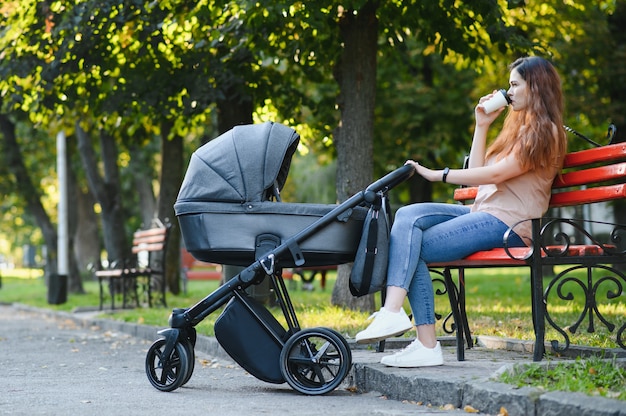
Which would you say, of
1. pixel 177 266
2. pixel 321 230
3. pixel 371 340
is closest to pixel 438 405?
pixel 371 340

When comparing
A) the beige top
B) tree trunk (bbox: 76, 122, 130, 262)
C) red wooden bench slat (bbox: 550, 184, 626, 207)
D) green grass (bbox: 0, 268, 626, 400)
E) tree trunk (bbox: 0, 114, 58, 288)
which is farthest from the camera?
tree trunk (bbox: 0, 114, 58, 288)

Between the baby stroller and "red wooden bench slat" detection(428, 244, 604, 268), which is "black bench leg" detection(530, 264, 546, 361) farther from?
the baby stroller

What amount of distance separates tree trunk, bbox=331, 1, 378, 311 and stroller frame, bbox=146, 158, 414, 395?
16.5 ft

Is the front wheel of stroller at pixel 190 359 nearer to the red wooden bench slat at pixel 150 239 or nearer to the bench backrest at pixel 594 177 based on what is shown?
the bench backrest at pixel 594 177

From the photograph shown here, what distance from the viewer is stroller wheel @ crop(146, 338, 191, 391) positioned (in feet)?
→ 21.1

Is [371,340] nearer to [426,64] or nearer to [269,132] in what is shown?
[269,132]

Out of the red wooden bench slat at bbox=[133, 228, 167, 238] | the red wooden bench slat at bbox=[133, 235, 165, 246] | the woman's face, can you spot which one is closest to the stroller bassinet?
the woman's face

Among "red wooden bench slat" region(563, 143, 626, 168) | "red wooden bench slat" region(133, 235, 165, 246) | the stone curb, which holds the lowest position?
the stone curb

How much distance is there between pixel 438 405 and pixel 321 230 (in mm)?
1251

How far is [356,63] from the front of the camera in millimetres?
11469

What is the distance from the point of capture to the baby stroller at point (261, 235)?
6.10 m

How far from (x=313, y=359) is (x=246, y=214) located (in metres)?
0.93

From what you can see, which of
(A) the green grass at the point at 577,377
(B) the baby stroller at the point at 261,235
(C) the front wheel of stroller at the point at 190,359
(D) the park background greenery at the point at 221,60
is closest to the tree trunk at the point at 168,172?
(D) the park background greenery at the point at 221,60

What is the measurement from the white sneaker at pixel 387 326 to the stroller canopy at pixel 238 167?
1003 millimetres
